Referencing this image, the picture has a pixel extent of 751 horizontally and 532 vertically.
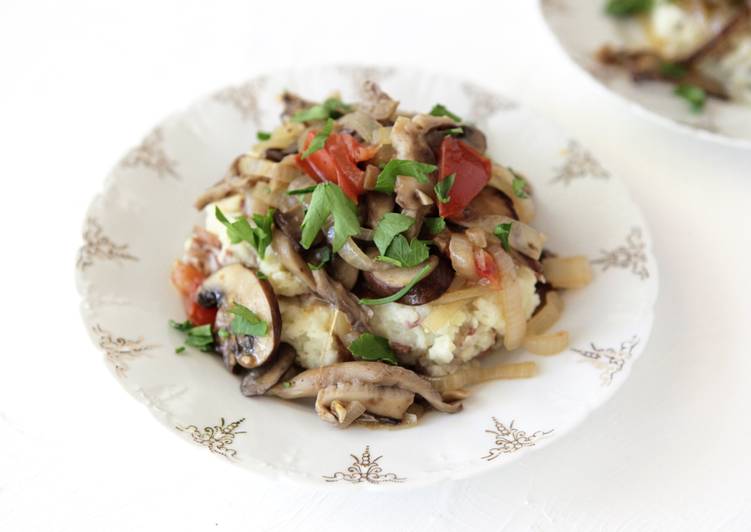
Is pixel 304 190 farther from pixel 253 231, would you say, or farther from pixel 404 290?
pixel 404 290

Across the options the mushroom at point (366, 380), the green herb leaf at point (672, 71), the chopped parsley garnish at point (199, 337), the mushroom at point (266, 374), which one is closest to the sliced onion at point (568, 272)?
the mushroom at point (366, 380)

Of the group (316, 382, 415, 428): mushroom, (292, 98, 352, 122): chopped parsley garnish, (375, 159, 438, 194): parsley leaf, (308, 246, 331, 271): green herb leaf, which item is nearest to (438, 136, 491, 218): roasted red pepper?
(375, 159, 438, 194): parsley leaf

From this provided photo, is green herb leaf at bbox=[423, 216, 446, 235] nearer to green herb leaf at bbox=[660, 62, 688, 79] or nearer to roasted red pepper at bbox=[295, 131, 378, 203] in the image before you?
roasted red pepper at bbox=[295, 131, 378, 203]

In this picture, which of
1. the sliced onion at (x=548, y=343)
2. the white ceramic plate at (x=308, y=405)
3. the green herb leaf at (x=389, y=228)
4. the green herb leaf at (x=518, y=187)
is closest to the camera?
the white ceramic plate at (x=308, y=405)

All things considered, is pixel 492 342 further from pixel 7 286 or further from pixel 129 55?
pixel 129 55

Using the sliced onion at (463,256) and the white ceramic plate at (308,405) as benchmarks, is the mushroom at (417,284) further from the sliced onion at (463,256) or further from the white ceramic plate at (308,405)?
the white ceramic plate at (308,405)
